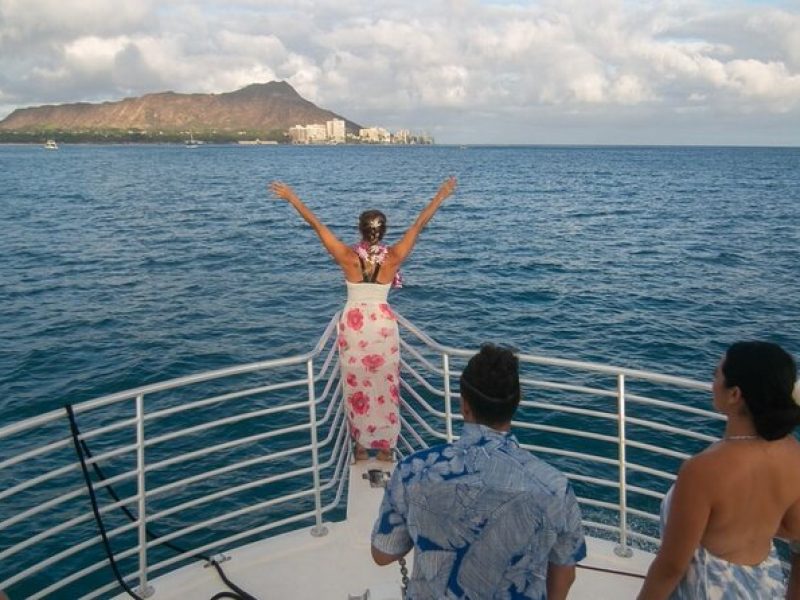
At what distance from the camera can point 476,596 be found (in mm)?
2213

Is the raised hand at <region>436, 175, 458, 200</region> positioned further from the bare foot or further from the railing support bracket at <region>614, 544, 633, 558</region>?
the railing support bracket at <region>614, 544, 633, 558</region>

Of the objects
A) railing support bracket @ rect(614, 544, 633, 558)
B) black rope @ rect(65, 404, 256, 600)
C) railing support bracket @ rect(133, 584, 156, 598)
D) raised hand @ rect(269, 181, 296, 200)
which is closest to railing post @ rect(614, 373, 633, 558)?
railing support bracket @ rect(614, 544, 633, 558)

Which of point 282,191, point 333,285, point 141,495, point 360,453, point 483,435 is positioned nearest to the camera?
point 483,435

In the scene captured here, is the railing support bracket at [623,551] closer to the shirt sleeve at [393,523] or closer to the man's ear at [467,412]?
the shirt sleeve at [393,523]

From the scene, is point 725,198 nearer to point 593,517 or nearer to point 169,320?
point 169,320

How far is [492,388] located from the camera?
7.27 feet

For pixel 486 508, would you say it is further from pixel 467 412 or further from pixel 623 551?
pixel 623 551

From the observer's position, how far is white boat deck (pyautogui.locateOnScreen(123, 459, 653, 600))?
13.7 ft

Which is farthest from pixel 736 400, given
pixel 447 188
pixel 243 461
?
pixel 243 461

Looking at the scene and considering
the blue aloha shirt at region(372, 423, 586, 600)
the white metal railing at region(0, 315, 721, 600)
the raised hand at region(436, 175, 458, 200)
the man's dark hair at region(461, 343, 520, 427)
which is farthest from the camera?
the white metal railing at region(0, 315, 721, 600)

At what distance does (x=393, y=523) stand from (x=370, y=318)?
9.12ft

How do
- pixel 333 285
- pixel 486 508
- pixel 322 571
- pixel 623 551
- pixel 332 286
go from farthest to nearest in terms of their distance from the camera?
1. pixel 333 285
2. pixel 332 286
3. pixel 623 551
4. pixel 322 571
5. pixel 486 508

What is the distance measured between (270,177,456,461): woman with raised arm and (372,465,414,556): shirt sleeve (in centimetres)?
267

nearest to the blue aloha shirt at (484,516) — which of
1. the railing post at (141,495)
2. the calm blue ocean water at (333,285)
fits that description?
the railing post at (141,495)
